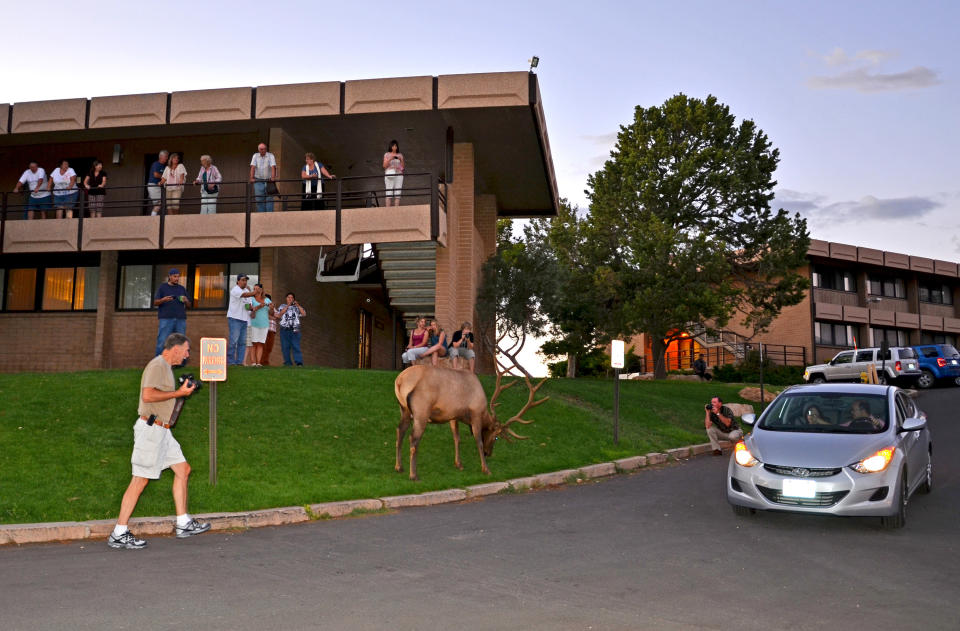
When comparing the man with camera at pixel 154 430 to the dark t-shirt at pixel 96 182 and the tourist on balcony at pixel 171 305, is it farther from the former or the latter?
the dark t-shirt at pixel 96 182

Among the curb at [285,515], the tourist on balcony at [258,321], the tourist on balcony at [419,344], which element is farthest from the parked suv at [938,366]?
the tourist on balcony at [258,321]

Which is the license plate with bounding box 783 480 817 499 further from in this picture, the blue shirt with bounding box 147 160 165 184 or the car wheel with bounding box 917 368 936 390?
the car wheel with bounding box 917 368 936 390

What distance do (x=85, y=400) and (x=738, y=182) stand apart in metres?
27.0

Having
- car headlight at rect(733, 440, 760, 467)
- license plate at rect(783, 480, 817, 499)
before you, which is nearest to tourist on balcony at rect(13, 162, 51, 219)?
car headlight at rect(733, 440, 760, 467)

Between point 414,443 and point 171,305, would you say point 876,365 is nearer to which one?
point 171,305

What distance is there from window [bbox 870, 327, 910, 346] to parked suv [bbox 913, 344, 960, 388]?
16543 mm

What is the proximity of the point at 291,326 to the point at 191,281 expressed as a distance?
21.7 feet

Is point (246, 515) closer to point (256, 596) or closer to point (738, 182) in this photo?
point (256, 596)

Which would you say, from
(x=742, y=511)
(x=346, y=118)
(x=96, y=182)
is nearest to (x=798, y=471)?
(x=742, y=511)

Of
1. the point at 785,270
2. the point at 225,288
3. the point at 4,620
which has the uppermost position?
the point at 785,270

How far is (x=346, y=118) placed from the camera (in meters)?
22.8

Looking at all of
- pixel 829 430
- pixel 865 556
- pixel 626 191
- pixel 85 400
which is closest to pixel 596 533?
pixel 865 556

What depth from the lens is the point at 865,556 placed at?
302 inches

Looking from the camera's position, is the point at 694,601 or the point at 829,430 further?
the point at 829,430
